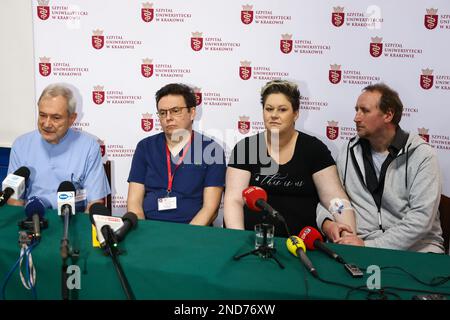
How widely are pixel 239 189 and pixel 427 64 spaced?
6.82ft

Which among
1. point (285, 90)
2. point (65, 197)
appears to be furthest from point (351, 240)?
point (65, 197)

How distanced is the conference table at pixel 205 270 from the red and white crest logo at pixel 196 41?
2298 mm

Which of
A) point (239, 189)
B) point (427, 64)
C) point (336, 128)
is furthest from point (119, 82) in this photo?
point (427, 64)

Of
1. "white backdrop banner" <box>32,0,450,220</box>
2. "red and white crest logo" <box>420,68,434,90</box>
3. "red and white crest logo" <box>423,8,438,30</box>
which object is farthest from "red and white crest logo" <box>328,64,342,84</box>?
"red and white crest logo" <box>423,8,438,30</box>

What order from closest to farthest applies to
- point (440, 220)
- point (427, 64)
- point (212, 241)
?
point (212, 241) → point (440, 220) → point (427, 64)

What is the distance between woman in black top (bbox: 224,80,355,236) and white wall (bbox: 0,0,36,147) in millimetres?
2271

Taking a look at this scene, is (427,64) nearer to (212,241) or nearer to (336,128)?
(336,128)

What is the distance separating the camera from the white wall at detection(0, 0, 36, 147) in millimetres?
3990

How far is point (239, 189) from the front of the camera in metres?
2.96

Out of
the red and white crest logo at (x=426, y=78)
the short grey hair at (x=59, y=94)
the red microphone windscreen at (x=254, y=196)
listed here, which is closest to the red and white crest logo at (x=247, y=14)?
the red and white crest logo at (x=426, y=78)

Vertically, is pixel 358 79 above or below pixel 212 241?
above

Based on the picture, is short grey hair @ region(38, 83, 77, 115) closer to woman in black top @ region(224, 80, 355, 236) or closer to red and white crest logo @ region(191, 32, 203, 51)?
woman in black top @ region(224, 80, 355, 236)

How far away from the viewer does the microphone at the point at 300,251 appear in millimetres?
1696

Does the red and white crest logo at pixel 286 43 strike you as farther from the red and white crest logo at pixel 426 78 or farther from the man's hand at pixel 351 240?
the man's hand at pixel 351 240
